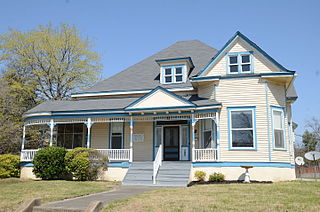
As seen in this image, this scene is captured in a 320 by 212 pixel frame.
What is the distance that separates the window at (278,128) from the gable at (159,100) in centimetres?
501

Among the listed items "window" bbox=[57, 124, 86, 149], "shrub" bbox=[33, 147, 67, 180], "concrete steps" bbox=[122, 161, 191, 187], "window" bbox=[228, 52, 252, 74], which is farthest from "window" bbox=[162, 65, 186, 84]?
"shrub" bbox=[33, 147, 67, 180]

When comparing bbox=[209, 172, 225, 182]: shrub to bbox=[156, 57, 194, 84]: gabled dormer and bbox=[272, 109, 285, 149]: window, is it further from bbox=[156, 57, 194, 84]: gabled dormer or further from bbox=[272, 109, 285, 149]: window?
bbox=[156, 57, 194, 84]: gabled dormer

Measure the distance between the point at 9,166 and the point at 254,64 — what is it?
1517 cm

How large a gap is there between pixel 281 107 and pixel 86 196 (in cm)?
1108

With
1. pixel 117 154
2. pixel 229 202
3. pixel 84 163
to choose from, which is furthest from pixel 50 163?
pixel 229 202

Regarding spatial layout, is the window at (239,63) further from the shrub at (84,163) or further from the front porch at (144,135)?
the shrub at (84,163)

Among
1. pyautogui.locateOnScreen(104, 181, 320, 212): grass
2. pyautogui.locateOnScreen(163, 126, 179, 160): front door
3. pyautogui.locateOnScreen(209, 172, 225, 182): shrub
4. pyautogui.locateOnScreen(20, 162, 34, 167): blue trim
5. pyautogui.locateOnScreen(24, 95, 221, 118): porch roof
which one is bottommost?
pyautogui.locateOnScreen(104, 181, 320, 212): grass

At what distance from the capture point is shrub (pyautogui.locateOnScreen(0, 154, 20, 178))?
60.7 feet

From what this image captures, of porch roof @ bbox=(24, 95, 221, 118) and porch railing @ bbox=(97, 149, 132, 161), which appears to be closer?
porch railing @ bbox=(97, 149, 132, 161)

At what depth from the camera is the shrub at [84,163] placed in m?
16.5

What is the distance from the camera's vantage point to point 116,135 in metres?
19.9

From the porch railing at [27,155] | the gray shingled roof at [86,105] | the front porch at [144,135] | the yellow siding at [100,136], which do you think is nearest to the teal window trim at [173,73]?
the gray shingled roof at [86,105]

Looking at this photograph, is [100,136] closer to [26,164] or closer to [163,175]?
[26,164]

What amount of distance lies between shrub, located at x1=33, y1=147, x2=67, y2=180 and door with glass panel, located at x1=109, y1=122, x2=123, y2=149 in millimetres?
3416
